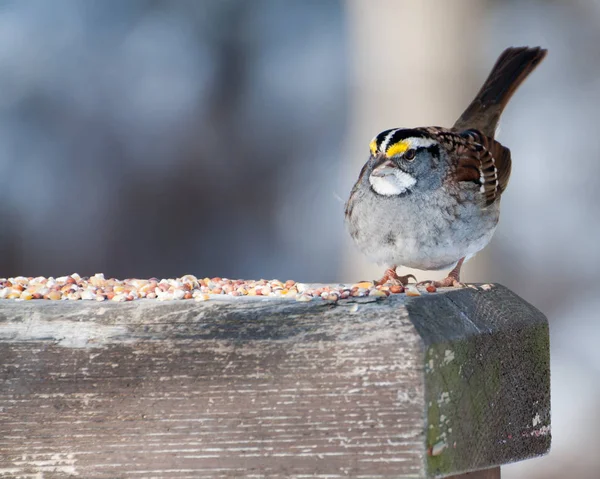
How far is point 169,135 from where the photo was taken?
4.54 m

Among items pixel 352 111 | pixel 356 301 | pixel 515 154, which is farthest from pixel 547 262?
pixel 356 301

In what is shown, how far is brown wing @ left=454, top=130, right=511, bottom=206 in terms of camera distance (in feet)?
8.62

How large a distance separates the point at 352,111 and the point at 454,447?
218 centimetres

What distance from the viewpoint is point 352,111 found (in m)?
3.30

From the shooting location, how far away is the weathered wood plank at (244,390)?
1.19m

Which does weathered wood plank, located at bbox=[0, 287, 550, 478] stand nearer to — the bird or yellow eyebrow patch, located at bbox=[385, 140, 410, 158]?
the bird

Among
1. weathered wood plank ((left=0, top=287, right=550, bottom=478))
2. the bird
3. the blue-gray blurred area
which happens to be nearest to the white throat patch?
the bird

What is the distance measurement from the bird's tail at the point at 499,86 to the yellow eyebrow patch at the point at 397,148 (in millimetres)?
673

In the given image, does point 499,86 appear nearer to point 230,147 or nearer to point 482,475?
point 230,147

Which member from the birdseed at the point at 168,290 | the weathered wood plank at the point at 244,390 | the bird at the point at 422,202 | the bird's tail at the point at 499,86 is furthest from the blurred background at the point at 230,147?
the weathered wood plank at the point at 244,390

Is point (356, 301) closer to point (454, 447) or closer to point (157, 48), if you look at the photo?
point (454, 447)

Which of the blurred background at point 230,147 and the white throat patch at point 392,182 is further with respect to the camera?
the blurred background at point 230,147

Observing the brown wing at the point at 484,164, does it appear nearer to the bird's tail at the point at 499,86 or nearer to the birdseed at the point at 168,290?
the bird's tail at the point at 499,86

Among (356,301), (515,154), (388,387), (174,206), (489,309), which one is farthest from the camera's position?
(174,206)
